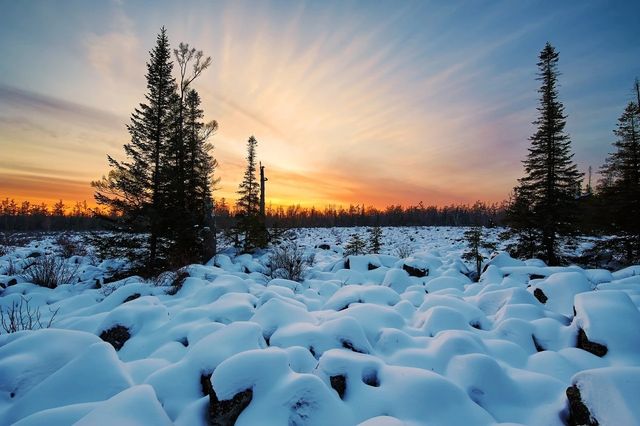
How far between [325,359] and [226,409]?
1.21 meters

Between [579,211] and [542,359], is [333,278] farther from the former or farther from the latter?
[579,211]

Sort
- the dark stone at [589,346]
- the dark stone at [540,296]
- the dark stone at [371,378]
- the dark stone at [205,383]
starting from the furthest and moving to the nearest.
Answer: the dark stone at [540,296]
the dark stone at [589,346]
the dark stone at [371,378]
the dark stone at [205,383]

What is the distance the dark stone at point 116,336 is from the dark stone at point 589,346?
270 inches

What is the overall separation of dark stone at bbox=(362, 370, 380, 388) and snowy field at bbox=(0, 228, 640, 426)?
0.04 ft

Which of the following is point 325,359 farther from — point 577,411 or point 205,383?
point 577,411

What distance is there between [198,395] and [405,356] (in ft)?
8.63

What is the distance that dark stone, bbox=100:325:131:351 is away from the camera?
13.8ft

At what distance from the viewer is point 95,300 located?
239 inches

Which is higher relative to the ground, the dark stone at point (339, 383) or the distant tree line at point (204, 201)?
the distant tree line at point (204, 201)

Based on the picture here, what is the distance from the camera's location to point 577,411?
2572mm

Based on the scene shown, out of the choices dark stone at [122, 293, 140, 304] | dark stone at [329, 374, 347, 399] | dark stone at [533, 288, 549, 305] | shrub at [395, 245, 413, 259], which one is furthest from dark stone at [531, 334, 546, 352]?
shrub at [395, 245, 413, 259]

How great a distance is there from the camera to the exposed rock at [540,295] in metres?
5.73

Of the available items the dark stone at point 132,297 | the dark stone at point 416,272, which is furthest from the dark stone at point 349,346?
the dark stone at point 416,272

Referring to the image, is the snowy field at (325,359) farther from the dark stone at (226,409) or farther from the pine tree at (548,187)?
the pine tree at (548,187)
